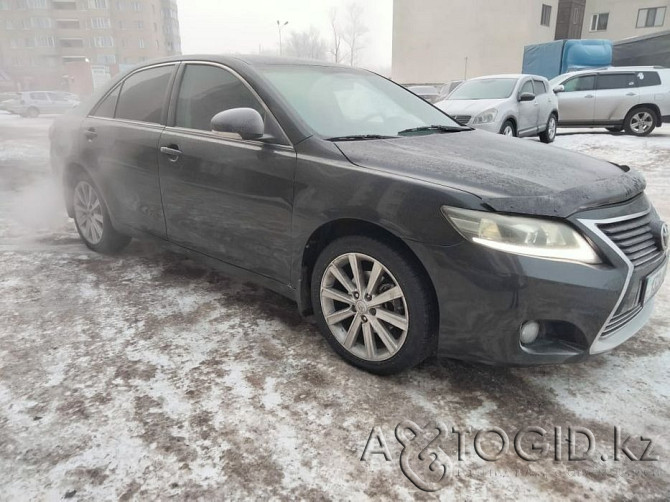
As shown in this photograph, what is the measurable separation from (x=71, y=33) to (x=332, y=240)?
8559 centimetres

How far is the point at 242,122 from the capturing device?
8.68ft

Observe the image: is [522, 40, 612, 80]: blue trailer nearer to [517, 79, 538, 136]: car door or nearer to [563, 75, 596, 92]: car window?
[563, 75, 596, 92]: car window

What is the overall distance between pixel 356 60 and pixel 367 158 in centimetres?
8012

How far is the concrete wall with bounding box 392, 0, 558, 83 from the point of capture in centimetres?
3603

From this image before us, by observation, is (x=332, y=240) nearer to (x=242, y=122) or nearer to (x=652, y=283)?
(x=242, y=122)

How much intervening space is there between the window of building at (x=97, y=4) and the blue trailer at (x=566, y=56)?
68803 mm

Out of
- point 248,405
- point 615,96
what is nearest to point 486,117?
point 615,96

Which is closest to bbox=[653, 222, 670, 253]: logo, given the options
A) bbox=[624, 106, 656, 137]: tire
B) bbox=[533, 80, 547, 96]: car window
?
bbox=[533, 80, 547, 96]: car window

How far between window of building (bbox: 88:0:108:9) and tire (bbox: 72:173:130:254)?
81.8 m

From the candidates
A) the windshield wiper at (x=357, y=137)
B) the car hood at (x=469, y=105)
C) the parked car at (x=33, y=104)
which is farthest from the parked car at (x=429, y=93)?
the parked car at (x=33, y=104)

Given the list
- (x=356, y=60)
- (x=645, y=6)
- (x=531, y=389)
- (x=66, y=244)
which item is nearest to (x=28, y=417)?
(x=531, y=389)

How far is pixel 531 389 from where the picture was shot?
242cm

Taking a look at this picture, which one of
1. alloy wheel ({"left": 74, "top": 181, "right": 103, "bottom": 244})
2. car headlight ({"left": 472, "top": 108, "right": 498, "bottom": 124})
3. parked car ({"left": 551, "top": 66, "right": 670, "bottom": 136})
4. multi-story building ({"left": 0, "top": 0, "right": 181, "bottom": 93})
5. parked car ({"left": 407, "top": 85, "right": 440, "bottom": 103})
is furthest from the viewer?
multi-story building ({"left": 0, "top": 0, "right": 181, "bottom": 93})

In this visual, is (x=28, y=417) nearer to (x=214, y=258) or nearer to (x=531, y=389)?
(x=214, y=258)
